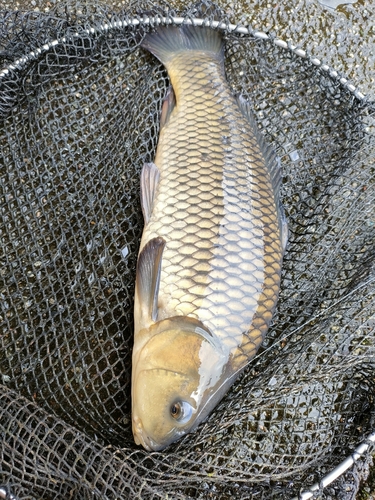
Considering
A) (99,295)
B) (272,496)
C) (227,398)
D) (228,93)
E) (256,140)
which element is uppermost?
(228,93)

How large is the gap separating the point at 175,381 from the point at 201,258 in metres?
0.34

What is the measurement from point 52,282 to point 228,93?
86cm

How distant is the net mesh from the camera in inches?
54.9

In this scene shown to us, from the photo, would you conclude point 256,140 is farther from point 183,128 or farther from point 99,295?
point 99,295

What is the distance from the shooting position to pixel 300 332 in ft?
5.06

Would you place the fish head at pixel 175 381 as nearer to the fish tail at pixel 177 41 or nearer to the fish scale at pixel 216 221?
the fish scale at pixel 216 221

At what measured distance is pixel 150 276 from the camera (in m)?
1.33

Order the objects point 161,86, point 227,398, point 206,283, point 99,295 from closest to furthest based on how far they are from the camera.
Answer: point 206,283 → point 227,398 → point 99,295 → point 161,86

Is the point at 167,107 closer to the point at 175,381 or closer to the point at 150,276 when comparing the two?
the point at 150,276

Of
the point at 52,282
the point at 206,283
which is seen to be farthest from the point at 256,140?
the point at 52,282

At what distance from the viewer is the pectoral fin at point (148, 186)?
147cm

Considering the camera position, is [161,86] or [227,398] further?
[161,86]

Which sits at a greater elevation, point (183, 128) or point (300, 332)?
point (183, 128)

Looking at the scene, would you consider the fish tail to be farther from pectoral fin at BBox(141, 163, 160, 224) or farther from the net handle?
the net handle
